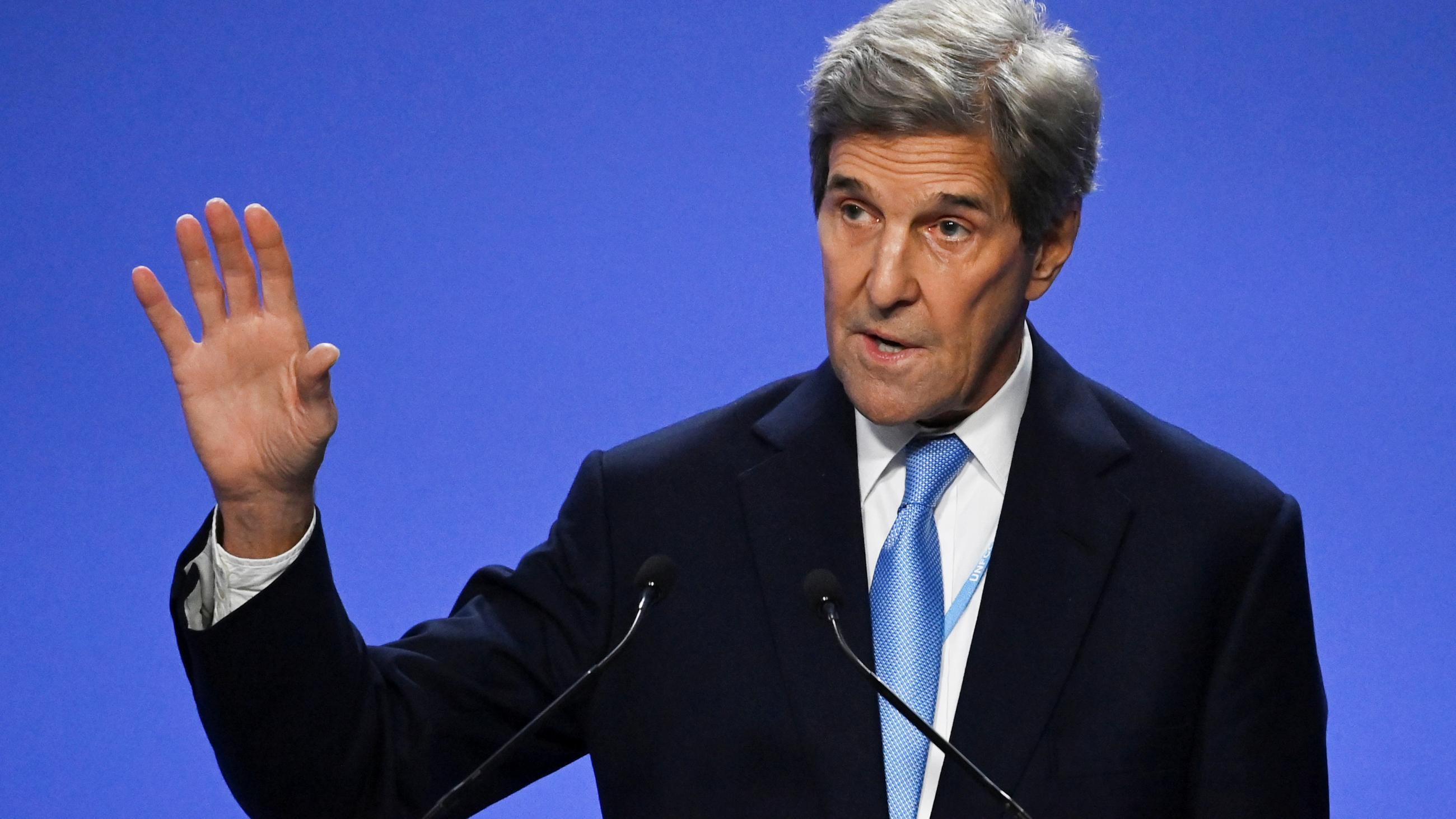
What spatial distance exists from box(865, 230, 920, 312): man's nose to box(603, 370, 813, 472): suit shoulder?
253 millimetres

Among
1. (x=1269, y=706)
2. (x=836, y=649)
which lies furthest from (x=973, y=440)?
(x=1269, y=706)

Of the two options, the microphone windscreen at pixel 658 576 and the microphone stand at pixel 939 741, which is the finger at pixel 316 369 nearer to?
the microphone windscreen at pixel 658 576

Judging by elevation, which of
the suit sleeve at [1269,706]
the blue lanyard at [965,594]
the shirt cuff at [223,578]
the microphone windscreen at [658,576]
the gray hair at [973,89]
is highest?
the gray hair at [973,89]

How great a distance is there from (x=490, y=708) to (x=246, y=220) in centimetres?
51

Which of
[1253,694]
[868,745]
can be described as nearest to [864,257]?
[868,745]

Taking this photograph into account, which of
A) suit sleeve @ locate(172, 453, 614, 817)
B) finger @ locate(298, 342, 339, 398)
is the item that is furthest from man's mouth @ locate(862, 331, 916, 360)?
finger @ locate(298, 342, 339, 398)

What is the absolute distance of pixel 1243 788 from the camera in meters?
1.54

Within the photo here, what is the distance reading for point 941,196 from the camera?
4.91 ft

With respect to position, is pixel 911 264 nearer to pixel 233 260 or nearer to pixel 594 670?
pixel 594 670

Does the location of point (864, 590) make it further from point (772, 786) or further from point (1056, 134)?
point (1056, 134)

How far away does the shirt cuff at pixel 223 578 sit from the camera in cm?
132

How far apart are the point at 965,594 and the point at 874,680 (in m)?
0.34

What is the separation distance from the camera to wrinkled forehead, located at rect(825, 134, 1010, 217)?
149 centimetres

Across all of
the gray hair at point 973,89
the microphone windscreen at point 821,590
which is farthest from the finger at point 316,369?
the gray hair at point 973,89
